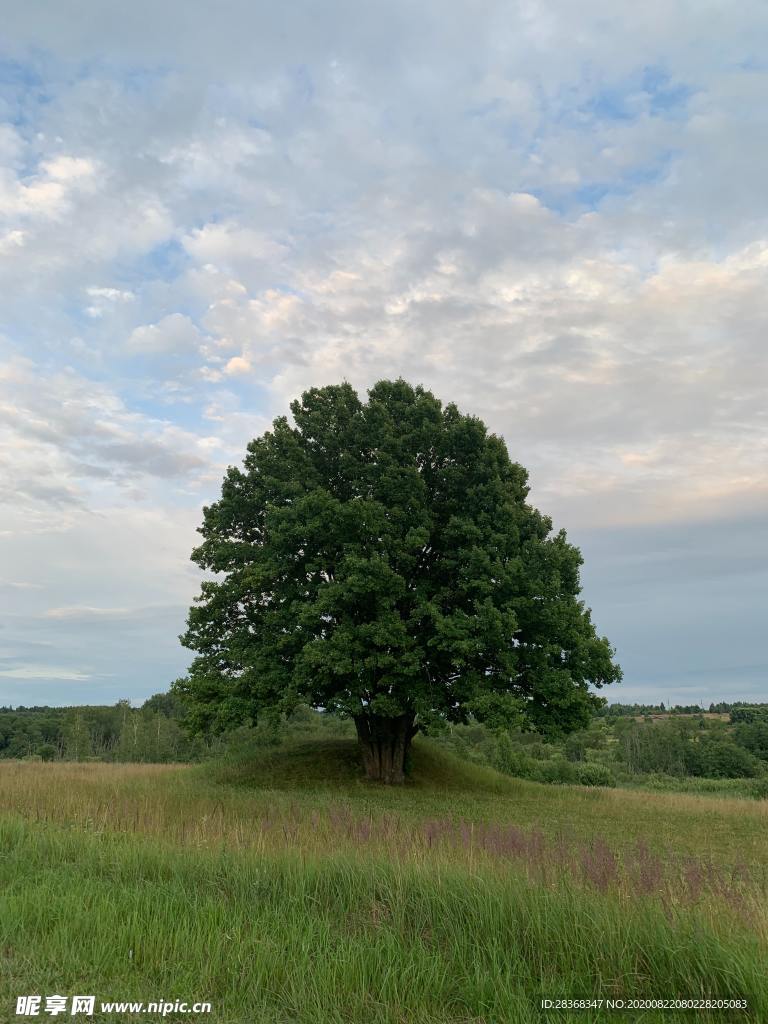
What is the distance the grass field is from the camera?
4910 mm

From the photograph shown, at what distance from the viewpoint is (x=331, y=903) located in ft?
23.1

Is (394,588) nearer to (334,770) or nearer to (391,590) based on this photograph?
(391,590)

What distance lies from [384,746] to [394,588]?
24.9ft

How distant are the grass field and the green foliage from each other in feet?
36.2

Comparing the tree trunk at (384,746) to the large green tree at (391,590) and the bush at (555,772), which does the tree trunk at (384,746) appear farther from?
the bush at (555,772)

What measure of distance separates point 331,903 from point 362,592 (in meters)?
14.5

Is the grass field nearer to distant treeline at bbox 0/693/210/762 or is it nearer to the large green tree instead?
the large green tree

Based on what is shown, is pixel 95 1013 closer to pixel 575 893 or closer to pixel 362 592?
pixel 575 893

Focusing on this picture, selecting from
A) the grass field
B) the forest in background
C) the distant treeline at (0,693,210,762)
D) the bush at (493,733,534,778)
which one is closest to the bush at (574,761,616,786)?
the forest in background

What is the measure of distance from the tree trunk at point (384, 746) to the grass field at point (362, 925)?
15174mm

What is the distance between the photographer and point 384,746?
2559 centimetres

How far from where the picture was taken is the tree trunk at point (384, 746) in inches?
997

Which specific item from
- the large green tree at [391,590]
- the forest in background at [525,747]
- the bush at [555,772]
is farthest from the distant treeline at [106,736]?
the large green tree at [391,590]

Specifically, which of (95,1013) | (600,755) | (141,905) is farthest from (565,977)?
(600,755)
